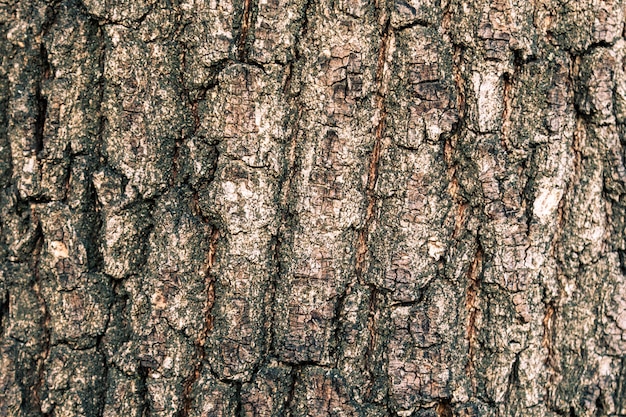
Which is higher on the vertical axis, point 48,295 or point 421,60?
point 421,60

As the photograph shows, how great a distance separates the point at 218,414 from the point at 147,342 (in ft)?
0.83

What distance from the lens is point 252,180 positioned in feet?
4.62

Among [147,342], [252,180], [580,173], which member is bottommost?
[147,342]

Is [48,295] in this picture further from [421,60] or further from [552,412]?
[552,412]

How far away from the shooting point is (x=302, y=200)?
1416 millimetres

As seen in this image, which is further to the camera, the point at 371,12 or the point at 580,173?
the point at 580,173

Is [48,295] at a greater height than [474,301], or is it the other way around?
[474,301]

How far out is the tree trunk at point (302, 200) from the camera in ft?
4.59

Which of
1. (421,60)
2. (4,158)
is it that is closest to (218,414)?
(4,158)

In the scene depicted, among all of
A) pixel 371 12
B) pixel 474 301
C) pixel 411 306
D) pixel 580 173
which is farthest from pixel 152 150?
pixel 580 173

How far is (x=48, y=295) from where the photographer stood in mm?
1502

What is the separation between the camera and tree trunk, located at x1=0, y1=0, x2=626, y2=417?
55.1 inches

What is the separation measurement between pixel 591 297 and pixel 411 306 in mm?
507

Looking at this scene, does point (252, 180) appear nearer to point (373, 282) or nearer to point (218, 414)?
point (373, 282)
